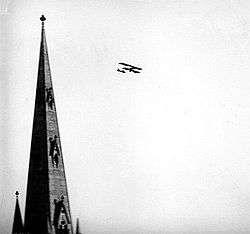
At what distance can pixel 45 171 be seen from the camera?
47.2 m

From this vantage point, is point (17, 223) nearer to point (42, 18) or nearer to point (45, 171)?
point (45, 171)

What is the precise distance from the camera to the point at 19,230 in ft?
153

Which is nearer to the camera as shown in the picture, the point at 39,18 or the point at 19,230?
the point at 39,18

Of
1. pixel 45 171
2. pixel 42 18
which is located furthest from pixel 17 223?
pixel 42 18

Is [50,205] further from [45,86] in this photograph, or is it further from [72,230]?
[45,86]

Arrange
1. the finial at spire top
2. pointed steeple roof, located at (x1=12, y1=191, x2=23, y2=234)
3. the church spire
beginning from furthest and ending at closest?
the church spire → pointed steeple roof, located at (x1=12, y1=191, x2=23, y2=234) → the finial at spire top

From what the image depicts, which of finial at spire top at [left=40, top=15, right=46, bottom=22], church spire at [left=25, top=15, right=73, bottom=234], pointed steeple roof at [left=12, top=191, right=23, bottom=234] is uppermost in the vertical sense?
finial at spire top at [left=40, top=15, right=46, bottom=22]

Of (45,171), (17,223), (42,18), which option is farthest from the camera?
(45,171)

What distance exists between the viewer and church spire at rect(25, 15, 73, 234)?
4675cm

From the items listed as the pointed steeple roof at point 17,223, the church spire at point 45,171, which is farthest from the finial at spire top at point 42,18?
the pointed steeple roof at point 17,223

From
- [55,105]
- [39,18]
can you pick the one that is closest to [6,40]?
[39,18]

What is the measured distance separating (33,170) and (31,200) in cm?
124

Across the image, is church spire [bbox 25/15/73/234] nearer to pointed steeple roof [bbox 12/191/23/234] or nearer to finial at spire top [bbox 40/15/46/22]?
pointed steeple roof [bbox 12/191/23/234]

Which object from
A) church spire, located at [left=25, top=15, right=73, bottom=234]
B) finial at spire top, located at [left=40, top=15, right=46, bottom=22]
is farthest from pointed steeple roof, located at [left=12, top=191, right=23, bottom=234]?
finial at spire top, located at [left=40, top=15, right=46, bottom=22]
